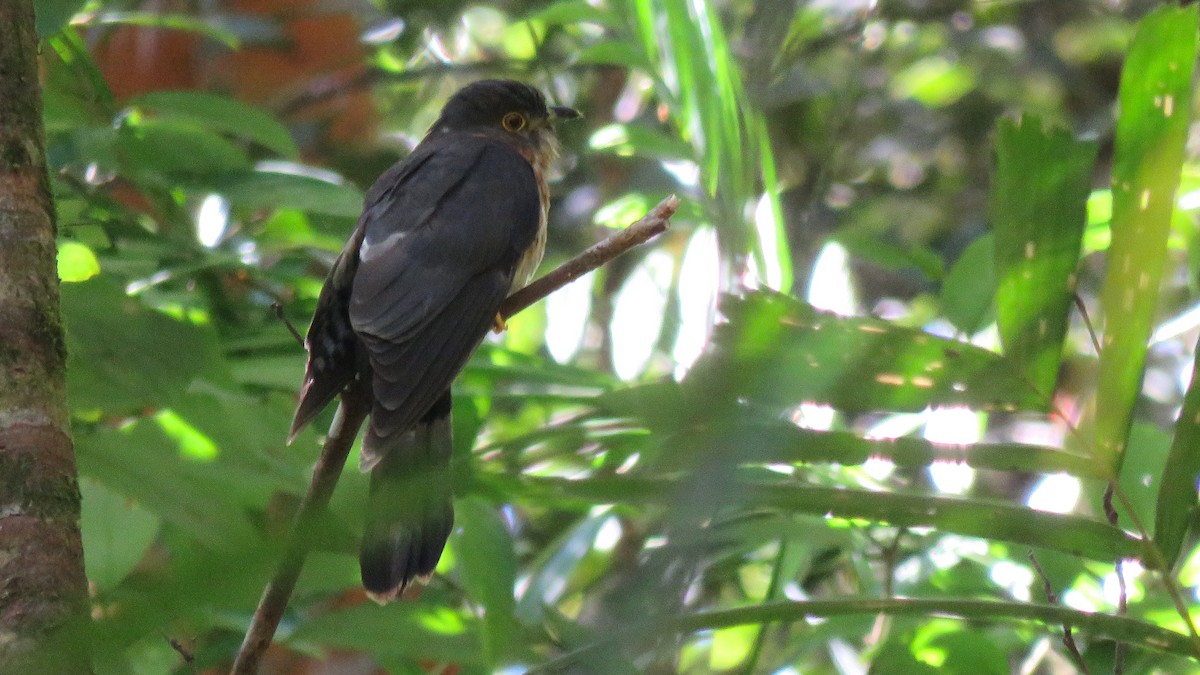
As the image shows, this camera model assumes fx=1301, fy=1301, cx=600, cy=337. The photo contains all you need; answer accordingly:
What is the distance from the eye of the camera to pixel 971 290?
2.49 meters

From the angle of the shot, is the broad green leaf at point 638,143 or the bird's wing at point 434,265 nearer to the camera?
the bird's wing at point 434,265

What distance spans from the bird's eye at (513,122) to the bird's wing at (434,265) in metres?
0.53

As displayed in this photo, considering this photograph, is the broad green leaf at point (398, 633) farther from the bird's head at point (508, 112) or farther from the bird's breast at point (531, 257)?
the bird's head at point (508, 112)

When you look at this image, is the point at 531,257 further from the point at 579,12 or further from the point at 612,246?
the point at 612,246

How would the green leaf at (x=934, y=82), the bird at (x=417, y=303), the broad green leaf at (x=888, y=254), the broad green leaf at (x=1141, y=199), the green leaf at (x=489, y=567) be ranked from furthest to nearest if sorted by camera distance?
the green leaf at (x=934, y=82) → the broad green leaf at (x=888, y=254) → the bird at (x=417, y=303) → the green leaf at (x=489, y=567) → the broad green leaf at (x=1141, y=199)

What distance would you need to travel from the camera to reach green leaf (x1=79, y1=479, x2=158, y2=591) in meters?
2.29

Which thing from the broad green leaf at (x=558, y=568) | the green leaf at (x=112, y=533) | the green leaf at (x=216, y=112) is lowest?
the broad green leaf at (x=558, y=568)

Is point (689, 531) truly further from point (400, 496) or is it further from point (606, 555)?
point (606, 555)

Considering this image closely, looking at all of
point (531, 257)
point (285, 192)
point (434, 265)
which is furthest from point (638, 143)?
point (285, 192)

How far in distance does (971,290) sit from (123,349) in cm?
153

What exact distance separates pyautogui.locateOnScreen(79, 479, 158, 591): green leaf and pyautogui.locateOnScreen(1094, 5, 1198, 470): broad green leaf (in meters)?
1.61

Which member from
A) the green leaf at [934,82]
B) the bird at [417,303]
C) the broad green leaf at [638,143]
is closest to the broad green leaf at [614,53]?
the broad green leaf at [638,143]

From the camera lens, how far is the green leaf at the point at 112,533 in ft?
7.52

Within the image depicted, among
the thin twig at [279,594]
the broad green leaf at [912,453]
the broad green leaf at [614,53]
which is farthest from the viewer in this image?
the broad green leaf at [614,53]
